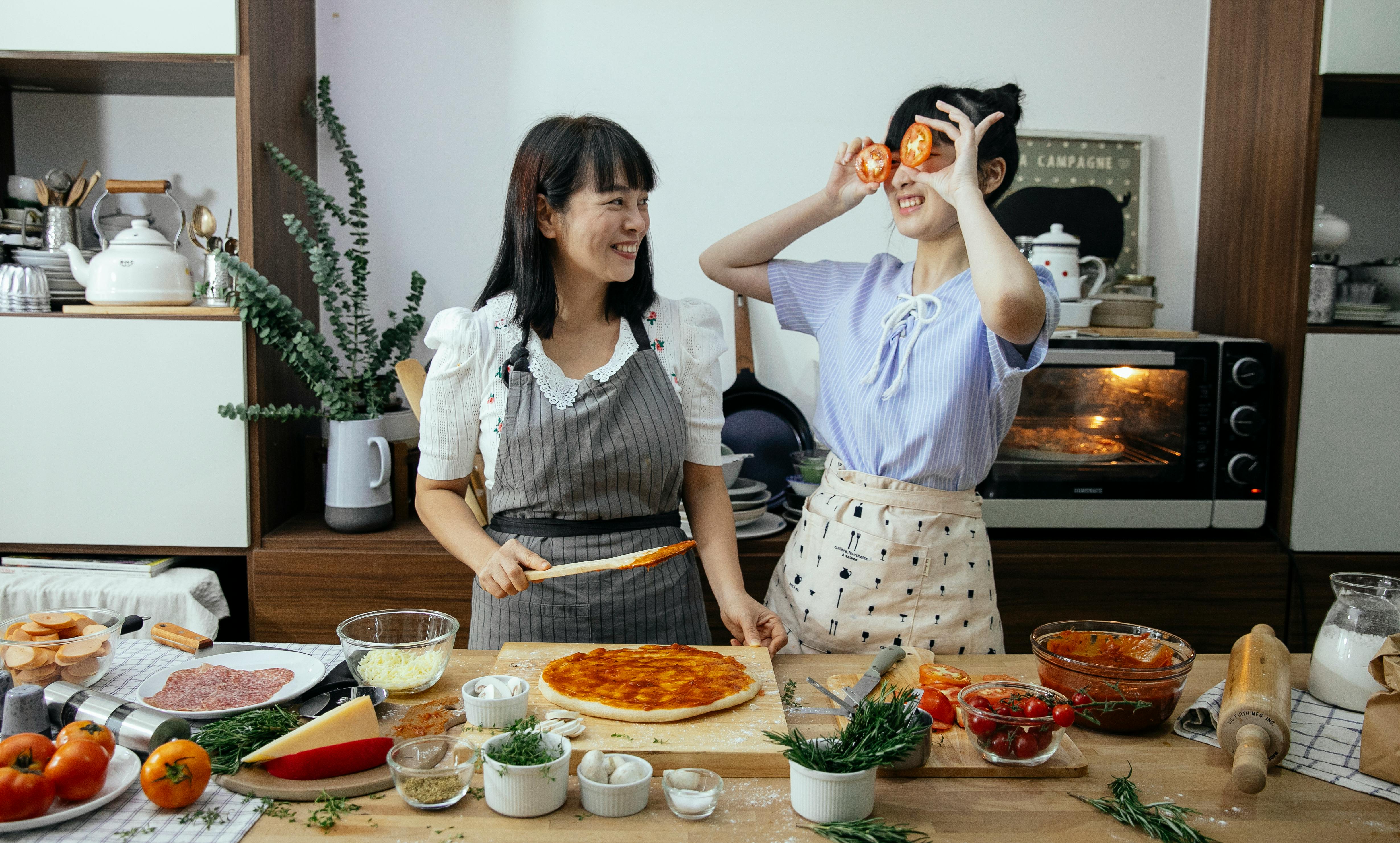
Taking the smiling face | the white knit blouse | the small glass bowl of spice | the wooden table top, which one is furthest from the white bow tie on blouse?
the small glass bowl of spice

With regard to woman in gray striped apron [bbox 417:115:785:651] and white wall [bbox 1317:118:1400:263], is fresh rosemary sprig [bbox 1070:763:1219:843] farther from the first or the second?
white wall [bbox 1317:118:1400:263]

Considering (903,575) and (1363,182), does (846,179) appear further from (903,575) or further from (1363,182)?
(1363,182)

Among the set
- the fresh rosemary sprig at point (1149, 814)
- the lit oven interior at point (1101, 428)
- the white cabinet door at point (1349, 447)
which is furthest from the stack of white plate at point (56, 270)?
the white cabinet door at point (1349, 447)

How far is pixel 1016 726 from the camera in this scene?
1.14 metres

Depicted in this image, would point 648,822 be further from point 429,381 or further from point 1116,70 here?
point 1116,70

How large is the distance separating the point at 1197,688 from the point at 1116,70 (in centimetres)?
215

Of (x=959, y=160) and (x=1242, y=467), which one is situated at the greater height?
(x=959, y=160)

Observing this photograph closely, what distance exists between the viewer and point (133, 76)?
254cm

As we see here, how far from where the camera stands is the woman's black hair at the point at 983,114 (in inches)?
68.0

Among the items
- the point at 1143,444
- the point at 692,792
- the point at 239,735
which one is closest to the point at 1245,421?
the point at 1143,444

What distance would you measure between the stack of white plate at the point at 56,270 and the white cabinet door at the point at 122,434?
0.57ft

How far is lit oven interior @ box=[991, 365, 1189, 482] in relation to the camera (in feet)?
8.20

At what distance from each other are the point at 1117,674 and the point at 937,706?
24cm

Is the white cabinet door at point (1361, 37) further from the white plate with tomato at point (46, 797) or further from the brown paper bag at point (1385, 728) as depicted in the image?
the white plate with tomato at point (46, 797)
